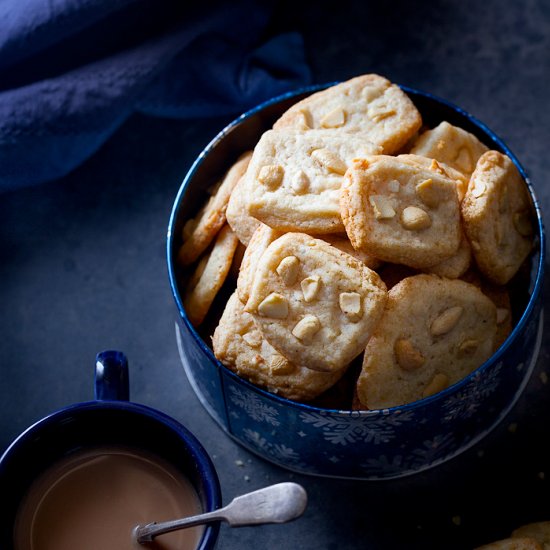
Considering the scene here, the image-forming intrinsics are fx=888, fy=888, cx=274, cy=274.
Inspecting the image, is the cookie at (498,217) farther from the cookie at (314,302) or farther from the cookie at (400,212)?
the cookie at (314,302)

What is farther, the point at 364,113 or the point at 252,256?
the point at 364,113

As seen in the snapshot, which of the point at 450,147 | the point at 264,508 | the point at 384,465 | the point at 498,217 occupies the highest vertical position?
the point at 450,147

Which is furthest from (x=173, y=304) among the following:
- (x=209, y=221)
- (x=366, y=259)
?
(x=366, y=259)

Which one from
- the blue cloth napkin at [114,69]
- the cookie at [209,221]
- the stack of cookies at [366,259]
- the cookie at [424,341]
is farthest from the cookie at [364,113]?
the blue cloth napkin at [114,69]

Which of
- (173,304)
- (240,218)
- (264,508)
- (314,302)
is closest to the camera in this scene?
(264,508)

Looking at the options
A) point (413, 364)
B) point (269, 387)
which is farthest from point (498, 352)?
point (269, 387)

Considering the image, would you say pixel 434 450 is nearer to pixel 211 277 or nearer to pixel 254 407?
pixel 254 407

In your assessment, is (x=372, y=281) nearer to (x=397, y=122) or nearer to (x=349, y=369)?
(x=349, y=369)
